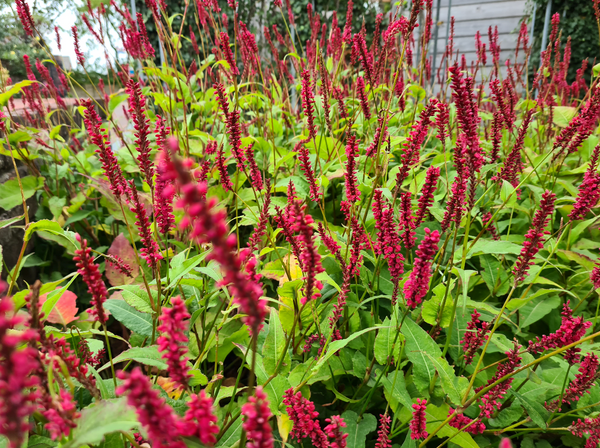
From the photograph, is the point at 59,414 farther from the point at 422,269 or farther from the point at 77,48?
the point at 77,48

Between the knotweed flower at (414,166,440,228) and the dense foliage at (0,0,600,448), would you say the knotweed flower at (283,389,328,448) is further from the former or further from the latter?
the knotweed flower at (414,166,440,228)

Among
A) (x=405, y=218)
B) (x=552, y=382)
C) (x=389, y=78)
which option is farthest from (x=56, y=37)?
(x=552, y=382)

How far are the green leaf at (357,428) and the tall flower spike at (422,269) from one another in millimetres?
451

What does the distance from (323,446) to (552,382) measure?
40.4 inches

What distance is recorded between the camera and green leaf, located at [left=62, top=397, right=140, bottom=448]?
565 millimetres

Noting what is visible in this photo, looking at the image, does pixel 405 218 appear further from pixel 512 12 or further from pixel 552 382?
pixel 512 12

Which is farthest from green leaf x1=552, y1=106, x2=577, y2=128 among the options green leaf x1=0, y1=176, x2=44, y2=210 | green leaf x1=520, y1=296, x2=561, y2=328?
green leaf x1=0, y1=176, x2=44, y2=210

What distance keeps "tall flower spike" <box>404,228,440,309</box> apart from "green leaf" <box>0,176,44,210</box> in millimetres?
2361

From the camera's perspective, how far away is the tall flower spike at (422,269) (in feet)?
2.76

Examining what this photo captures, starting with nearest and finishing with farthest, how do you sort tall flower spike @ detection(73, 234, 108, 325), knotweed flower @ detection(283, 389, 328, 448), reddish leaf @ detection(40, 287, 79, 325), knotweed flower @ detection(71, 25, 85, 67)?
tall flower spike @ detection(73, 234, 108, 325), knotweed flower @ detection(283, 389, 328, 448), reddish leaf @ detection(40, 287, 79, 325), knotweed flower @ detection(71, 25, 85, 67)

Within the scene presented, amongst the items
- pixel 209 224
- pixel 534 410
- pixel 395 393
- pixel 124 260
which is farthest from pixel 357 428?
pixel 124 260

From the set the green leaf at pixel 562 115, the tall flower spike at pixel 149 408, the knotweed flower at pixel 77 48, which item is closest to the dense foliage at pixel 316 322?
the tall flower spike at pixel 149 408

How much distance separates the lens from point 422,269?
911 mm

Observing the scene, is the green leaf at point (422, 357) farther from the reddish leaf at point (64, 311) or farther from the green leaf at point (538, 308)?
the reddish leaf at point (64, 311)
